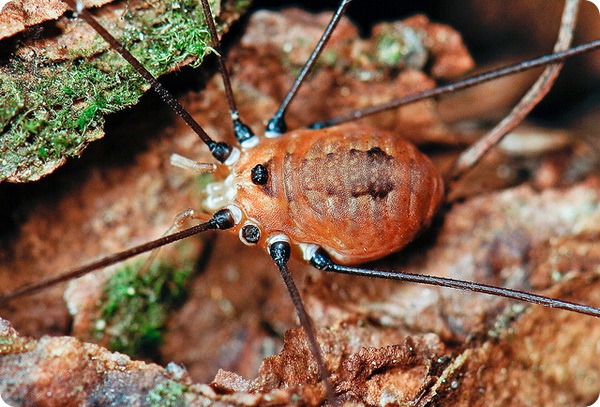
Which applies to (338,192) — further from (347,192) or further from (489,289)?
(489,289)

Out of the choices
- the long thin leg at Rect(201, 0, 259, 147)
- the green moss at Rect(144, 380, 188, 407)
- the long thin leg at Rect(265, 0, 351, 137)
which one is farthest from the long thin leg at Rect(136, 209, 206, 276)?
the green moss at Rect(144, 380, 188, 407)

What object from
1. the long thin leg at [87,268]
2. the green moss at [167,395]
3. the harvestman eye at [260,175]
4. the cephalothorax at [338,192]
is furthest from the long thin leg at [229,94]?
the green moss at [167,395]

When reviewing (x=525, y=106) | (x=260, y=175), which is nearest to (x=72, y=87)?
(x=260, y=175)

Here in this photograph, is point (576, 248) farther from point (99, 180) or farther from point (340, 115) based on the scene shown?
point (99, 180)

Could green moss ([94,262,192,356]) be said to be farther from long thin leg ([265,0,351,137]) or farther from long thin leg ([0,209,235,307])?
long thin leg ([265,0,351,137])

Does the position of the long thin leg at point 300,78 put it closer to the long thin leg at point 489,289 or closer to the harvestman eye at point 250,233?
the harvestman eye at point 250,233

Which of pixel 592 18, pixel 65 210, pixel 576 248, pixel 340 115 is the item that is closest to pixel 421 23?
pixel 340 115
